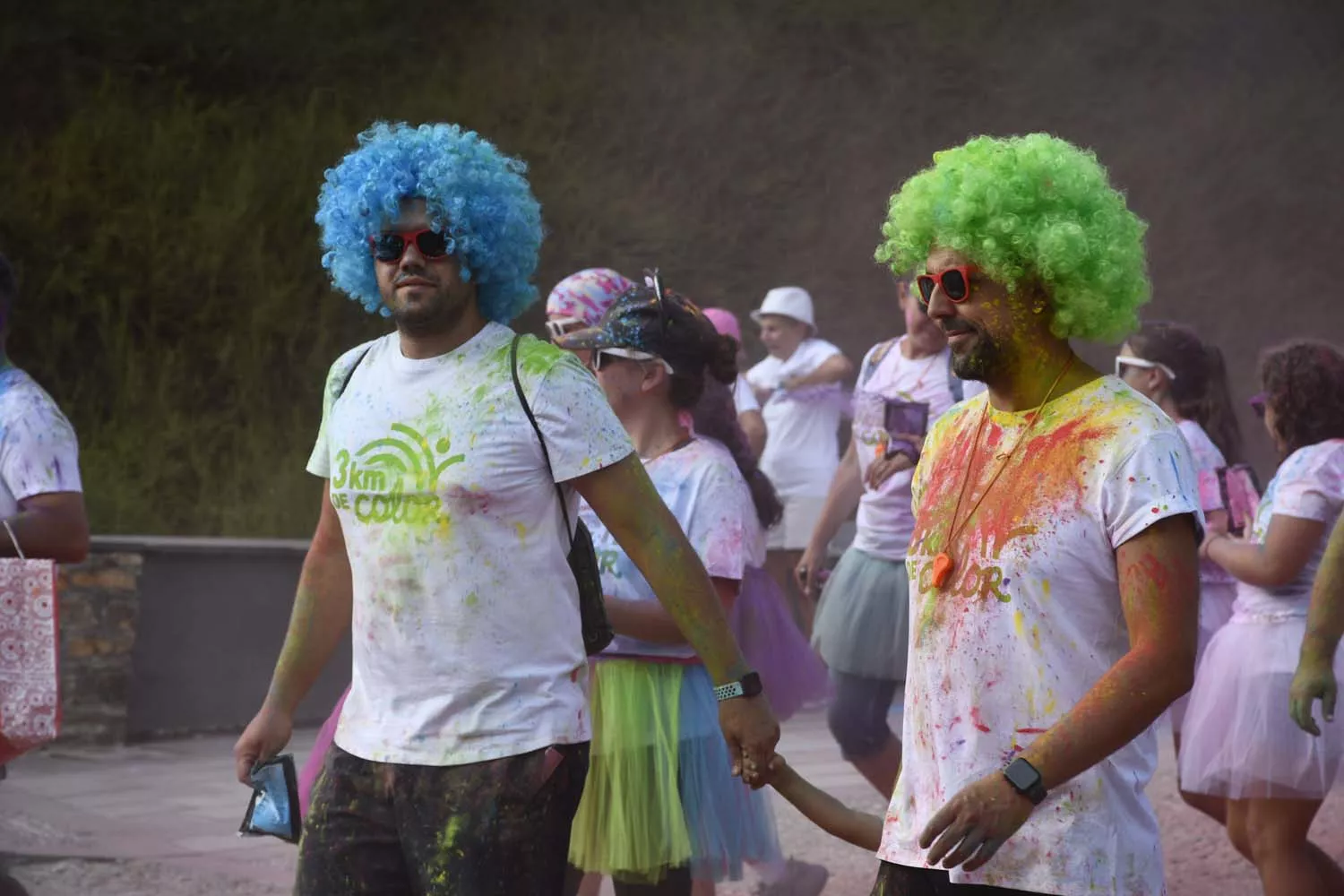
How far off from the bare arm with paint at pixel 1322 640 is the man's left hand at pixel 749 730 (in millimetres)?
1873

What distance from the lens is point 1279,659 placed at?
586 centimetres

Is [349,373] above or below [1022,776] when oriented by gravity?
above

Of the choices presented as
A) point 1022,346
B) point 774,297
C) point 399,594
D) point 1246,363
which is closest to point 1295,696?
point 1022,346

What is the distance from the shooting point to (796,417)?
12.0 meters

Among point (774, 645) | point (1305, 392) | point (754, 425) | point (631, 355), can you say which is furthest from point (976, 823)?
point (754, 425)

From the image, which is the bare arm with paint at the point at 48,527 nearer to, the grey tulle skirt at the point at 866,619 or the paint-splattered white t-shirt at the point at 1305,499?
the grey tulle skirt at the point at 866,619

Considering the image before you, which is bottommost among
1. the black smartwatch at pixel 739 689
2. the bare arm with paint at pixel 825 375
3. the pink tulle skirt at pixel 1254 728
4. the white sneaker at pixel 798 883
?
the white sneaker at pixel 798 883

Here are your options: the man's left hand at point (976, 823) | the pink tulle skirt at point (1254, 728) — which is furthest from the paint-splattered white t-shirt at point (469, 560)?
the pink tulle skirt at point (1254, 728)

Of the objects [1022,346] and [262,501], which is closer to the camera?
[1022,346]

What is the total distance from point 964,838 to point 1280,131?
1635cm

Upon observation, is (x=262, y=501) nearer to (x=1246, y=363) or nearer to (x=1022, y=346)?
(x=1246, y=363)

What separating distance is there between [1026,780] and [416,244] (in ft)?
5.23

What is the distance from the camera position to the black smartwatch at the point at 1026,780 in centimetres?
291

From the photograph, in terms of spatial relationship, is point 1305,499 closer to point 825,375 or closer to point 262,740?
point 262,740
